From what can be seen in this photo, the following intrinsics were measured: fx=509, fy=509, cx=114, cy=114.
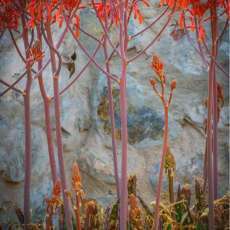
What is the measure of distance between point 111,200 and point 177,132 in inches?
13.5

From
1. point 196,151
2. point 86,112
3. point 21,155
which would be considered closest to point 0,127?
point 21,155

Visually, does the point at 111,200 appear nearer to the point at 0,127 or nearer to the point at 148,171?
the point at 148,171

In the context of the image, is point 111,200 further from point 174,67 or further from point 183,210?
point 174,67

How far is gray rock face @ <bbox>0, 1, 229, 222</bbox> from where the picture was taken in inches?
70.7

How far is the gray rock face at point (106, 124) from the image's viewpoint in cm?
179

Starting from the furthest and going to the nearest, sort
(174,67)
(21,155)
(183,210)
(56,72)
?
(174,67) < (21,155) < (183,210) < (56,72)

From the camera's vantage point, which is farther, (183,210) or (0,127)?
(0,127)

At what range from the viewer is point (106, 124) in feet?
6.09

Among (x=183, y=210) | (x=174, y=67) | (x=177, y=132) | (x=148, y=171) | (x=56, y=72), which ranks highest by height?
(x=174, y=67)

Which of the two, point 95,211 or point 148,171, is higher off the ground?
point 148,171

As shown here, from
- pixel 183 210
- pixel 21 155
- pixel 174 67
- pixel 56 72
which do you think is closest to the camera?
pixel 56 72

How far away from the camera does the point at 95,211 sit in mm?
1389

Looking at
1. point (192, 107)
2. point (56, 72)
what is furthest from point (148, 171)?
point (56, 72)

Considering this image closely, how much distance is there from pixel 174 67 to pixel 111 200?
0.55 metres
